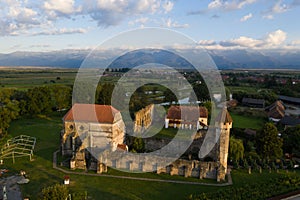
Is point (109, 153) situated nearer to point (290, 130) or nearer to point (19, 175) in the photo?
point (19, 175)

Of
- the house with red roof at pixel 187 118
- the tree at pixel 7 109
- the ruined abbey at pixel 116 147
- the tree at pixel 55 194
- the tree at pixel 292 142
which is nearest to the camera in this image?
the tree at pixel 55 194

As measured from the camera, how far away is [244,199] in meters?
27.1

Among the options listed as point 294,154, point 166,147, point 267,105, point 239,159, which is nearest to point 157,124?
point 166,147

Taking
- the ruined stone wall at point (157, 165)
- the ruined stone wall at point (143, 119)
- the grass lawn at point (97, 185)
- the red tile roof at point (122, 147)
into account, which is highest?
the ruined stone wall at point (143, 119)

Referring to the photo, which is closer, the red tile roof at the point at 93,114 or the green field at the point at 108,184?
the green field at the point at 108,184

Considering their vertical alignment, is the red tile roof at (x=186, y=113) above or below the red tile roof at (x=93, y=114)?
below

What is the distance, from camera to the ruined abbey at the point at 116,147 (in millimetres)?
33562

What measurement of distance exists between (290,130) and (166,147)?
19.9 m

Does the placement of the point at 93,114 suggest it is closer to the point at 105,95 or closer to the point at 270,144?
the point at 270,144

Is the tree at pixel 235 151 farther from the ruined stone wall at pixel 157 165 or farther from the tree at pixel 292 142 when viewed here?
the tree at pixel 292 142

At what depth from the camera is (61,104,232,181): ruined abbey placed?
3356 cm

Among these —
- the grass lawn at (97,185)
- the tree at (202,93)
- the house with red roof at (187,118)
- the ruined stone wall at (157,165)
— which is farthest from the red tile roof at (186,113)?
the tree at (202,93)

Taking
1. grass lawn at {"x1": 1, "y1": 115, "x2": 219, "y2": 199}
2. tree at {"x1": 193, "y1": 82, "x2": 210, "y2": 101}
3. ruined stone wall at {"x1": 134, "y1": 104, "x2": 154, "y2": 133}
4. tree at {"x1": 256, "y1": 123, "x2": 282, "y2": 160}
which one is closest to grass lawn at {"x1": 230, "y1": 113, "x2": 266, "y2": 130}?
tree at {"x1": 193, "y1": 82, "x2": 210, "y2": 101}

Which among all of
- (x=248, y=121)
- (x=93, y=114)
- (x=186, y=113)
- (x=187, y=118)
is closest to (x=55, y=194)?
(x=93, y=114)
